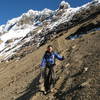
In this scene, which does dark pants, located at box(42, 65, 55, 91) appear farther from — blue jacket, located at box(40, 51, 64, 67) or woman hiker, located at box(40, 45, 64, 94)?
blue jacket, located at box(40, 51, 64, 67)

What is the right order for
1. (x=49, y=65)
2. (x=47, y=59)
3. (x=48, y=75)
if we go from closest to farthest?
1. (x=47, y=59)
2. (x=49, y=65)
3. (x=48, y=75)

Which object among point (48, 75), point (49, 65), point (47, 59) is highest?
point (47, 59)

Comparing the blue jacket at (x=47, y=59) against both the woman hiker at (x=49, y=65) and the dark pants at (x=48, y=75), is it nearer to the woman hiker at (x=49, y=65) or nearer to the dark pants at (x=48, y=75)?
the woman hiker at (x=49, y=65)

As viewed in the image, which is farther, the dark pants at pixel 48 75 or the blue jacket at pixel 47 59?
the dark pants at pixel 48 75

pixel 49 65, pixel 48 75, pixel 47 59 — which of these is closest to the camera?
pixel 47 59

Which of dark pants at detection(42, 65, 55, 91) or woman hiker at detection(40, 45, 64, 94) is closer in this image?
woman hiker at detection(40, 45, 64, 94)

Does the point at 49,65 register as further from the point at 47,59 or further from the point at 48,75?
the point at 48,75

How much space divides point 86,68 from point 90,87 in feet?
11.8

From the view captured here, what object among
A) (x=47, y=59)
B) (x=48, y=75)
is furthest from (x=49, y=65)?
(x=48, y=75)

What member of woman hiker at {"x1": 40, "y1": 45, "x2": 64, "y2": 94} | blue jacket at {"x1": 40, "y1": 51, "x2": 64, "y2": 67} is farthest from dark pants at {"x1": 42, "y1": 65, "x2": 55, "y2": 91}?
blue jacket at {"x1": 40, "y1": 51, "x2": 64, "y2": 67}

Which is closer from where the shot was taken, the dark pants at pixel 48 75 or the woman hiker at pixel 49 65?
the woman hiker at pixel 49 65

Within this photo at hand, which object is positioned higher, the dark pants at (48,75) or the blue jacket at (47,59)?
the blue jacket at (47,59)

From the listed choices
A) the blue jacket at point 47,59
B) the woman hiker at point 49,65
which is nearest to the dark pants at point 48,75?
the woman hiker at point 49,65

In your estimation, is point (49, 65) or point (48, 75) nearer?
point (49, 65)
